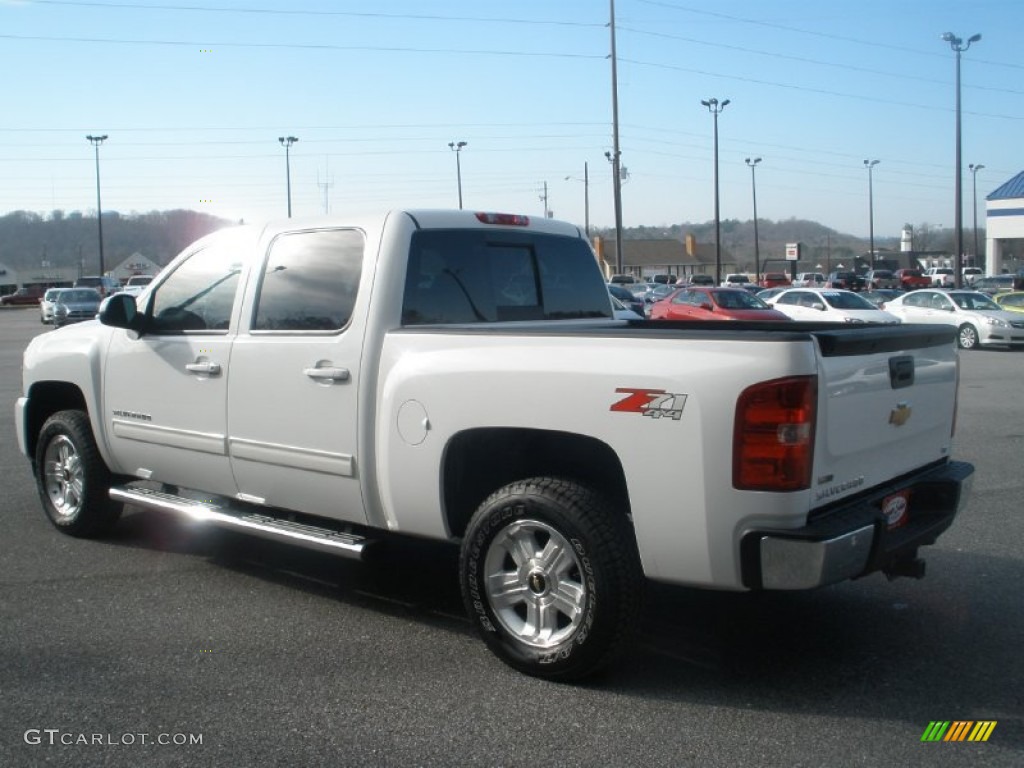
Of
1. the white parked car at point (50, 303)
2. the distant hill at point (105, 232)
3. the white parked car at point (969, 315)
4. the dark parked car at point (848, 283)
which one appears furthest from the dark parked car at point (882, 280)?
the white parked car at point (50, 303)

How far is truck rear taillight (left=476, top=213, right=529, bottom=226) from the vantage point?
222 inches

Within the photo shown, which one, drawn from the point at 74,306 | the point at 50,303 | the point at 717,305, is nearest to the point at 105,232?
the point at 50,303

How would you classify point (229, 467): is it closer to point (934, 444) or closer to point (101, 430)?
point (101, 430)

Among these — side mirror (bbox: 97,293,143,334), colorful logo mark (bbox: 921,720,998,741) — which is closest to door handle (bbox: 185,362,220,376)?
side mirror (bbox: 97,293,143,334)

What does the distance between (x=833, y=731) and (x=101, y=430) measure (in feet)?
15.2

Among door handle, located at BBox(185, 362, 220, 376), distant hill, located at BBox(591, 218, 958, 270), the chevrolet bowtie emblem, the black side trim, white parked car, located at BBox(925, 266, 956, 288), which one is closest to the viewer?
the black side trim

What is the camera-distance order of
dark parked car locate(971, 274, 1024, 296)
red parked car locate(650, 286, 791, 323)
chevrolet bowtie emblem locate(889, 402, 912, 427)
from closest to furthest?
1. chevrolet bowtie emblem locate(889, 402, 912, 427)
2. red parked car locate(650, 286, 791, 323)
3. dark parked car locate(971, 274, 1024, 296)

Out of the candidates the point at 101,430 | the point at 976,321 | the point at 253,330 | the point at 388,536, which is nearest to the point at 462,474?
the point at 388,536

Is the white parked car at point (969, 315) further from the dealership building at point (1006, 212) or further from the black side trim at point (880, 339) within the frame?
the dealership building at point (1006, 212)

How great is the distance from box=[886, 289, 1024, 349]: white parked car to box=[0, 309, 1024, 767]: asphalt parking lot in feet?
67.2

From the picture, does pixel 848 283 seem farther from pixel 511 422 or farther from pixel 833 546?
pixel 833 546

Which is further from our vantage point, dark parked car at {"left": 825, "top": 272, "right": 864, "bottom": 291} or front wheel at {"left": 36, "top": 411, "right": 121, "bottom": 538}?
dark parked car at {"left": 825, "top": 272, "right": 864, "bottom": 291}

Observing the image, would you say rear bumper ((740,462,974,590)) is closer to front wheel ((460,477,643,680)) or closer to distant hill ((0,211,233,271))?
front wheel ((460,477,643,680))

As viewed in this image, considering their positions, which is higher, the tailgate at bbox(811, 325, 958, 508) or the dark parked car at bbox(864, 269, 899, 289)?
the dark parked car at bbox(864, 269, 899, 289)
